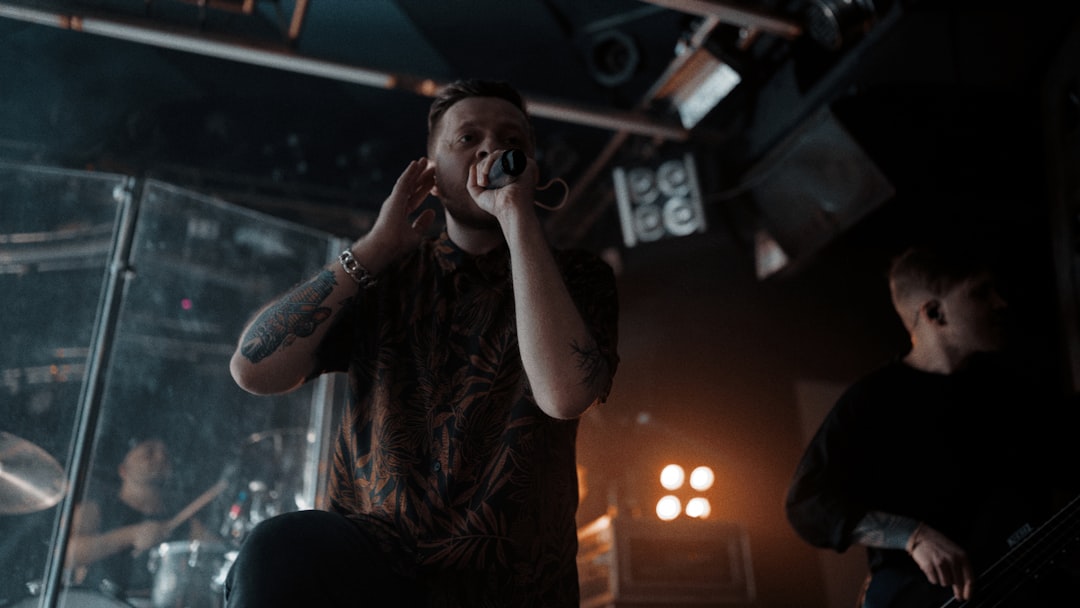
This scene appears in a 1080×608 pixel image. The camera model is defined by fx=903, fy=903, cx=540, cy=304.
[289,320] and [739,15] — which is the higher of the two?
[739,15]

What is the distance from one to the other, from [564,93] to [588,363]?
12.8ft

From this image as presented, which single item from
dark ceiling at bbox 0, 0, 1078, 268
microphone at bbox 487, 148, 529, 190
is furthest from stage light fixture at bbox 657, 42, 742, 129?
microphone at bbox 487, 148, 529, 190

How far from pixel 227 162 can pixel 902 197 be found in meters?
3.59

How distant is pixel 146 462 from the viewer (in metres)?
2.98

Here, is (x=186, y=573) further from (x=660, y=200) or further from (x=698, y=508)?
(x=660, y=200)

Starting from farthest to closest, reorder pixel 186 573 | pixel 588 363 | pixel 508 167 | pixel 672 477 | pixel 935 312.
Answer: pixel 672 477
pixel 186 573
pixel 935 312
pixel 508 167
pixel 588 363

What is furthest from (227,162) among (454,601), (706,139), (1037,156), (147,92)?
(454,601)

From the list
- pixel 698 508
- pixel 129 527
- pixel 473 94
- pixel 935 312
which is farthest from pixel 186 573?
pixel 698 508

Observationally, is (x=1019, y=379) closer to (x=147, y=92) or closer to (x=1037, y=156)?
(x=1037, y=156)

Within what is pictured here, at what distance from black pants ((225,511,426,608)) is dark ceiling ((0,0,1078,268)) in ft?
9.50

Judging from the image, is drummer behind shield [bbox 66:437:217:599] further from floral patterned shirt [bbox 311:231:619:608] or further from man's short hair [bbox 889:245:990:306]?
man's short hair [bbox 889:245:990:306]

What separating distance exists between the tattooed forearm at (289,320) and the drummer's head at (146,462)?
6.26ft

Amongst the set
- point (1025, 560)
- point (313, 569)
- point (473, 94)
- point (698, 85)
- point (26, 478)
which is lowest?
point (313, 569)

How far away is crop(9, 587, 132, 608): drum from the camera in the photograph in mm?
2684
